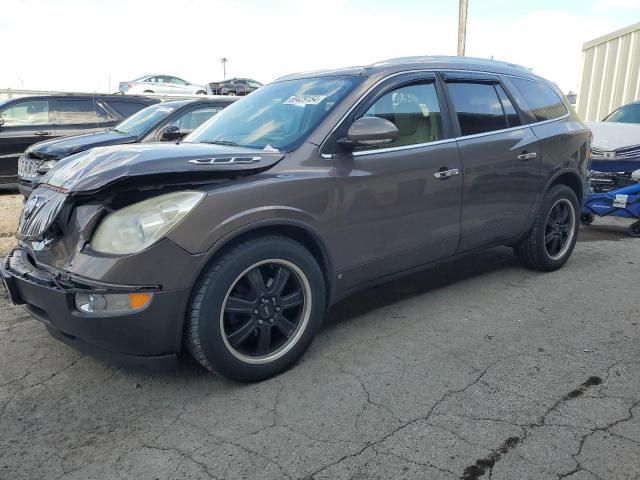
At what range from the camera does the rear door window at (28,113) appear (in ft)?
29.9

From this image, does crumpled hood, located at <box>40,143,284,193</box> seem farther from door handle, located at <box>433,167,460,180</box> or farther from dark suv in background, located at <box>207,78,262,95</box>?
dark suv in background, located at <box>207,78,262,95</box>

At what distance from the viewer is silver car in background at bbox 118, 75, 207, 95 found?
2466 centimetres

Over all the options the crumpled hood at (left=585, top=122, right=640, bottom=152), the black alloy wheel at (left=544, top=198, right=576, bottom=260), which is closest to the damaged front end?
the black alloy wheel at (left=544, top=198, right=576, bottom=260)

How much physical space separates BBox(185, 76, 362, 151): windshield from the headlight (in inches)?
31.4

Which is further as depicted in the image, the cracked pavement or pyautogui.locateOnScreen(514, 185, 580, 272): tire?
pyautogui.locateOnScreen(514, 185, 580, 272): tire

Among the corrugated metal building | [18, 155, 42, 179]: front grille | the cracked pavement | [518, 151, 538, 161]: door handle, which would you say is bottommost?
the cracked pavement

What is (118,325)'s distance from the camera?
2.57m

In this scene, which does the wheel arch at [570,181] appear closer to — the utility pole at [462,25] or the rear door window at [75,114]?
the rear door window at [75,114]

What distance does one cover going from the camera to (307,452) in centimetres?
239

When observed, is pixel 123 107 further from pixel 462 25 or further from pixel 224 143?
pixel 462 25

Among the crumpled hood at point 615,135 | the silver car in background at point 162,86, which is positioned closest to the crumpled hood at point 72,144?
the crumpled hood at point 615,135

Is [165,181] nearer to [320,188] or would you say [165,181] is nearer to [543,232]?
[320,188]

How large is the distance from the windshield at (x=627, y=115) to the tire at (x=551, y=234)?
16.7 feet

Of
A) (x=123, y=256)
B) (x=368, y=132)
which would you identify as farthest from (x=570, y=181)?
(x=123, y=256)
